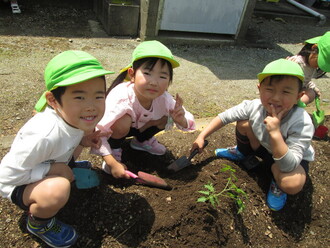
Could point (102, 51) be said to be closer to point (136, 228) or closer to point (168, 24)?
point (168, 24)

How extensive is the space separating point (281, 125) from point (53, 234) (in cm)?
A: 184

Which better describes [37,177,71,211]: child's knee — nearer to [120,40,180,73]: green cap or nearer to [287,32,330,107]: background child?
[120,40,180,73]: green cap

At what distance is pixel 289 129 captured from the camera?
2.13 metres

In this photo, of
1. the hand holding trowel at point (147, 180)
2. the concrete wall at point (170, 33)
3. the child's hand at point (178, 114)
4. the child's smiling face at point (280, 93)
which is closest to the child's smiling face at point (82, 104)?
the hand holding trowel at point (147, 180)

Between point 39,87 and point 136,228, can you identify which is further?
point 39,87

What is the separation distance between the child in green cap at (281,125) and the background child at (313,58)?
974 mm

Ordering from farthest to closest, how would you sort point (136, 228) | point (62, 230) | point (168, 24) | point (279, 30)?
point (279, 30) → point (168, 24) → point (136, 228) → point (62, 230)

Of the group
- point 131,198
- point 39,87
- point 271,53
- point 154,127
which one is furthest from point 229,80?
point 131,198

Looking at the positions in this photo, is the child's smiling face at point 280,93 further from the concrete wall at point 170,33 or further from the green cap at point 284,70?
the concrete wall at point 170,33

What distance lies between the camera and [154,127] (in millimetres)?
2473

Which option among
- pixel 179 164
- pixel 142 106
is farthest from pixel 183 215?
pixel 142 106

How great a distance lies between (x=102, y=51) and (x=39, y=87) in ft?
5.48

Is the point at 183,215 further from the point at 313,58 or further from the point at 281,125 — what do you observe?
the point at 313,58

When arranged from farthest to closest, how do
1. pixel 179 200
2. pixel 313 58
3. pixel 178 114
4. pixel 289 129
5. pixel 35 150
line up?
1. pixel 313 58
2. pixel 178 114
3. pixel 289 129
4. pixel 179 200
5. pixel 35 150
